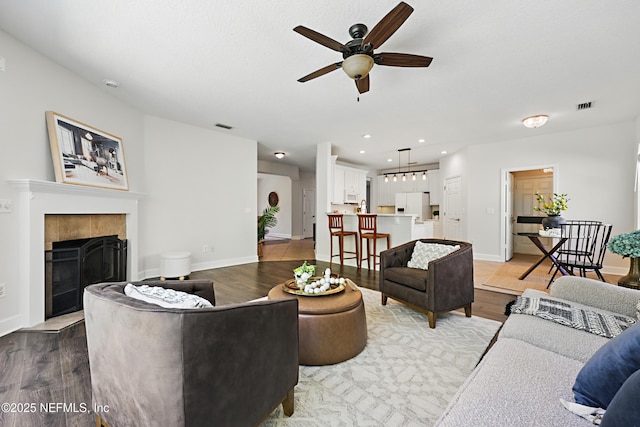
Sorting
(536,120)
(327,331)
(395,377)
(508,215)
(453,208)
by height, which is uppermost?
(536,120)

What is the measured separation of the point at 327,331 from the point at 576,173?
580 centimetres

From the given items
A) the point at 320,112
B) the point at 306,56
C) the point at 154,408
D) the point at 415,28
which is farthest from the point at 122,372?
the point at 320,112

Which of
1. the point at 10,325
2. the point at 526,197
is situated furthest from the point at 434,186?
the point at 10,325

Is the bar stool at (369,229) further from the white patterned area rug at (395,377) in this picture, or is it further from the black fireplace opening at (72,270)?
the black fireplace opening at (72,270)

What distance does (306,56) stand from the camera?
262 centimetres

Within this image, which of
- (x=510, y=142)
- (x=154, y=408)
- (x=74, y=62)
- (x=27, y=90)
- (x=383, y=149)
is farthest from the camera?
(x=383, y=149)

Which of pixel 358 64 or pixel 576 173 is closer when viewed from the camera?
pixel 358 64

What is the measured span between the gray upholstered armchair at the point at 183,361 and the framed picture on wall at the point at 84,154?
96.6 inches

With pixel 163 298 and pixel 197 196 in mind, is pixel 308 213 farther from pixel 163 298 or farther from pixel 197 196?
pixel 163 298

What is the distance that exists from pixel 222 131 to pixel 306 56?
9.96ft

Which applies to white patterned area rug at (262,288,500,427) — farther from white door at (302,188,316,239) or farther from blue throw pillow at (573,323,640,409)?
white door at (302,188,316,239)

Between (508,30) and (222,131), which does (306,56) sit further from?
(222,131)

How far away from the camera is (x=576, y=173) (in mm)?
4984

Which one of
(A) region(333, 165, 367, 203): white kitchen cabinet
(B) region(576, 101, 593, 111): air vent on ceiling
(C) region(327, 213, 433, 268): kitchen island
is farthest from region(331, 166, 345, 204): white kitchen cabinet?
(B) region(576, 101, 593, 111): air vent on ceiling
